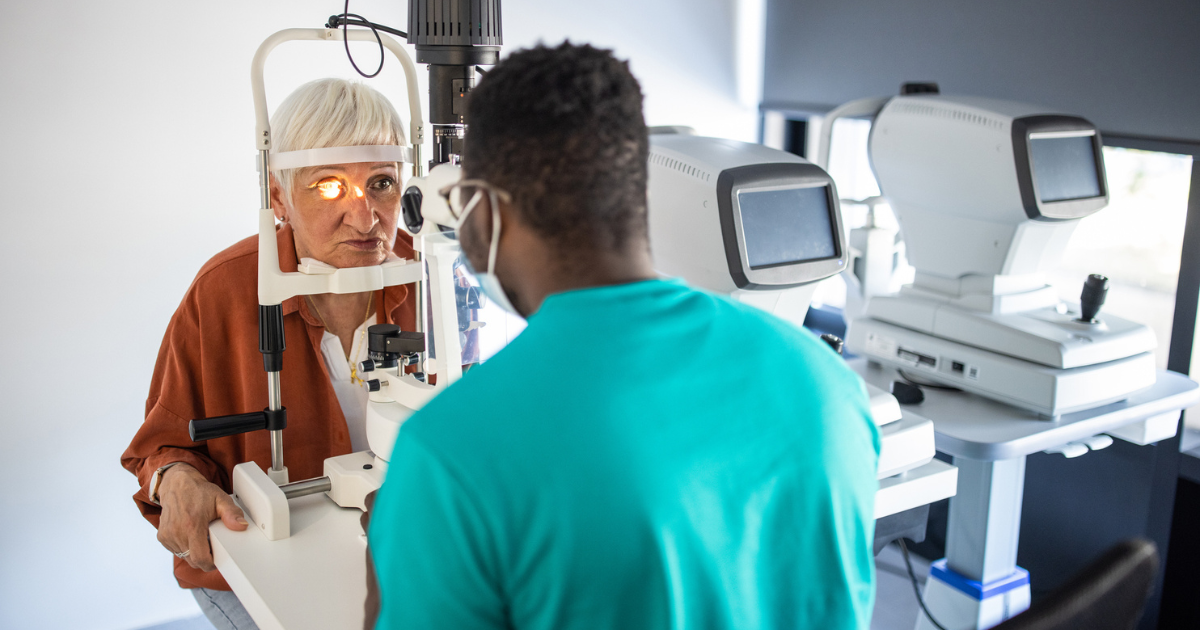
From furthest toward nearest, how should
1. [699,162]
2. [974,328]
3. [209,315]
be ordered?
[974,328] < [209,315] < [699,162]

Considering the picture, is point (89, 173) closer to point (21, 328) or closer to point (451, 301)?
point (21, 328)

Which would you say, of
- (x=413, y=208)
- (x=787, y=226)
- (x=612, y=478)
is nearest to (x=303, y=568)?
(x=413, y=208)

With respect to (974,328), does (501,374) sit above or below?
above

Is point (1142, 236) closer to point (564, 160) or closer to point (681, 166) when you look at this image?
point (681, 166)

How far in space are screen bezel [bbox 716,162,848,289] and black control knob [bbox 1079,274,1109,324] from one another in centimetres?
71

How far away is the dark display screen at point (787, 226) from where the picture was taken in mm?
1447

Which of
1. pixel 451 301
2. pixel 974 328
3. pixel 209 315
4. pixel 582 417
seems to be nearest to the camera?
pixel 582 417

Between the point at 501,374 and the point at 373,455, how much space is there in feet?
2.91

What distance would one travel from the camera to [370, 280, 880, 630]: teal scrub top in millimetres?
614

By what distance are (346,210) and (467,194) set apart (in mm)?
982

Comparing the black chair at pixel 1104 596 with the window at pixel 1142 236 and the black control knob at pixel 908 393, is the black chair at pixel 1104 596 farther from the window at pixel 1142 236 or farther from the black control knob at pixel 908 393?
the window at pixel 1142 236

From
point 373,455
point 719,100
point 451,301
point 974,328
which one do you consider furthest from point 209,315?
point 719,100

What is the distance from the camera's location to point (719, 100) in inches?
134


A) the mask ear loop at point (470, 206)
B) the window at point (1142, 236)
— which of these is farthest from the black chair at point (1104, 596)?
the window at point (1142, 236)
